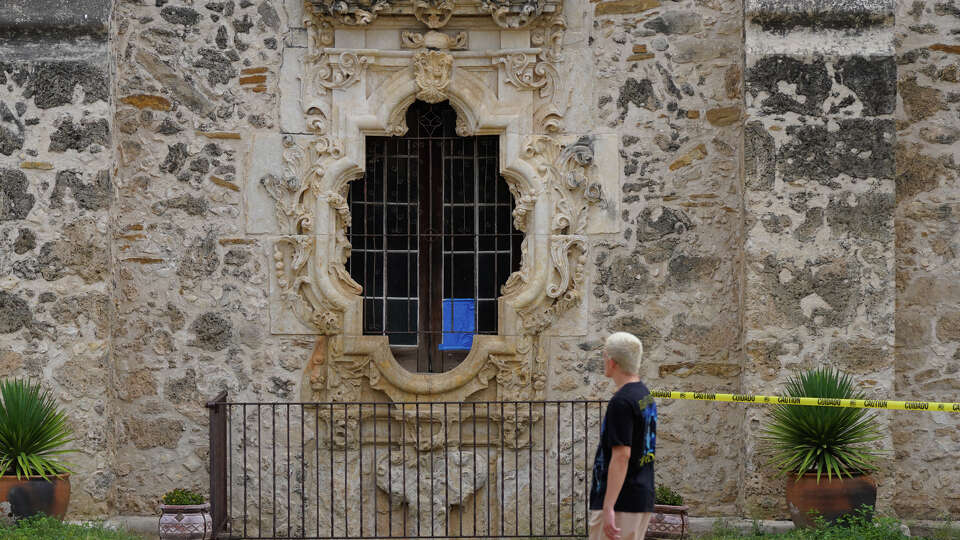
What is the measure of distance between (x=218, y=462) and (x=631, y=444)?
3.54m

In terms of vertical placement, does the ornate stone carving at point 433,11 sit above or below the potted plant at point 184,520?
above

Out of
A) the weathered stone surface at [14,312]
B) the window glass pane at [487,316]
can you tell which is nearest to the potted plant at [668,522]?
the window glass pane at [487,316]

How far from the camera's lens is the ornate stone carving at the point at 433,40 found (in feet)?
29.9

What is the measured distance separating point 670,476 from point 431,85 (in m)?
3.22

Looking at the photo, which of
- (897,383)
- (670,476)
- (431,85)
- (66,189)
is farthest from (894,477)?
(66,189)

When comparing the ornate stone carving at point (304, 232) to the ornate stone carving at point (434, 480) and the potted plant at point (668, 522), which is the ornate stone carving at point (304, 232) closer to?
the ornate stone carving at point (434, 480)

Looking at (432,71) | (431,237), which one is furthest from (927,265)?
(432,71)

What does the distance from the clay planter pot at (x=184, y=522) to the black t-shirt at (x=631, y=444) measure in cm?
325

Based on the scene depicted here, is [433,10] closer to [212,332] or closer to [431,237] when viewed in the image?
[431,237]

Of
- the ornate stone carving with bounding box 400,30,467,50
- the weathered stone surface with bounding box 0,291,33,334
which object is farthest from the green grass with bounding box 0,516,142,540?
the ornate stone carving with bounding box 400,30,467,50

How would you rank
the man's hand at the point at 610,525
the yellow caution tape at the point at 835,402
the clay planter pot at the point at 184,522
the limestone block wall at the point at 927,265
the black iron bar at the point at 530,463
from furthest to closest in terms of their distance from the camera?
A: 1. the limestone block wall at the point at 927,265
2. the black iron bar at the point at 530,463
3. the clay planter pot at the point at 184,522
4. the yellow caution tape at the point at 835,402
5. the man's hand at the point at 610,525

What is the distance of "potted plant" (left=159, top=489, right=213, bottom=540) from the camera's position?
26.5 ft

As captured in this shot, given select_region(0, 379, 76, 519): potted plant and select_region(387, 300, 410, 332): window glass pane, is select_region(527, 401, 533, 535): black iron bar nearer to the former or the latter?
select_region(387, 300, 410, 332): window glass pane

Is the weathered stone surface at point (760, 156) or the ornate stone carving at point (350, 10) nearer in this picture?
the weathered stone surface at point (760, 156)
